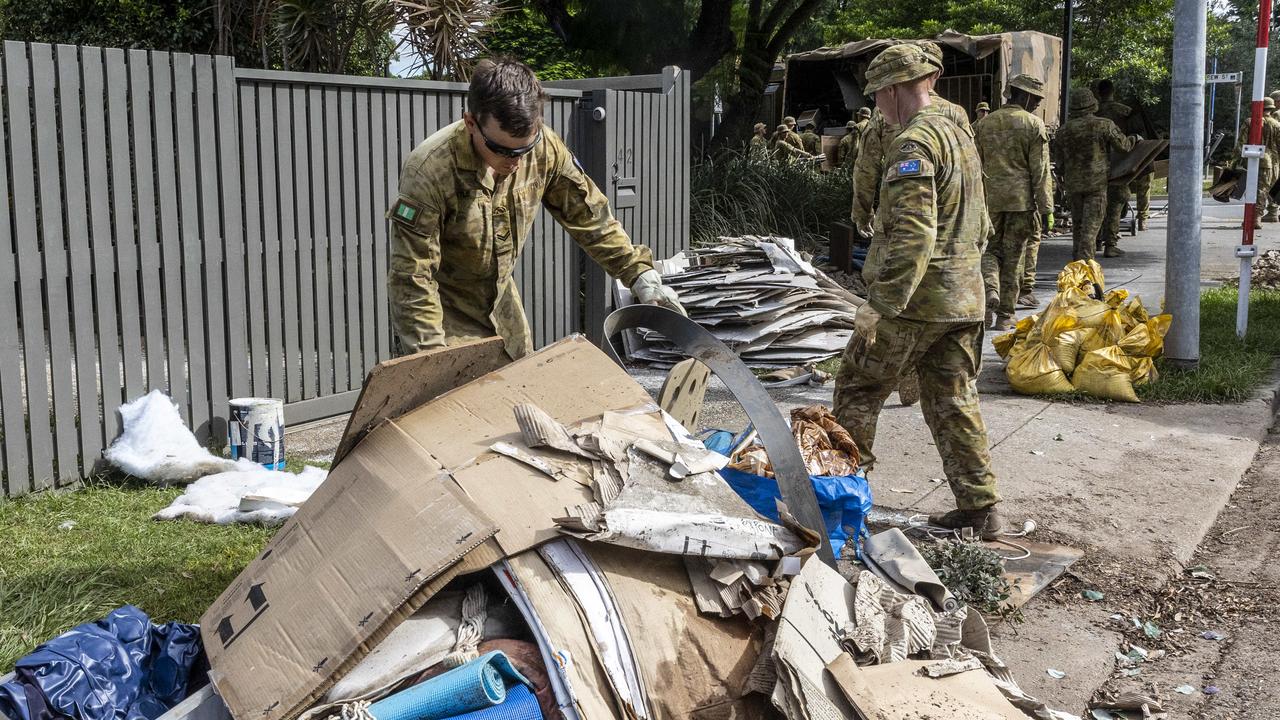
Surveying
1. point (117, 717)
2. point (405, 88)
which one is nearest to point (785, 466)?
point (117, 717)

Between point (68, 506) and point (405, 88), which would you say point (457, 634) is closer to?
point (68, 506)

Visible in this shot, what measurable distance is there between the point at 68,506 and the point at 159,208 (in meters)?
1.56

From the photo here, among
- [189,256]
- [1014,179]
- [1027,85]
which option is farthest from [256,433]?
[1027,85]

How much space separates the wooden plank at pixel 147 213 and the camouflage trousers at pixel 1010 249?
267 inches

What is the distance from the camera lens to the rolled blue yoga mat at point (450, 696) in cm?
236

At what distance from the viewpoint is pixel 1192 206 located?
7406 mm

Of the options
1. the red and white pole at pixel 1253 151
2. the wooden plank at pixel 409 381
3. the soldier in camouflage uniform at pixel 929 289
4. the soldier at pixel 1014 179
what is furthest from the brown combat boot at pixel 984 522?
the soldier at pixel 1014 179

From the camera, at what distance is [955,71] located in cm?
1598

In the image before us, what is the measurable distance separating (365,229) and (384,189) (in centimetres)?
29

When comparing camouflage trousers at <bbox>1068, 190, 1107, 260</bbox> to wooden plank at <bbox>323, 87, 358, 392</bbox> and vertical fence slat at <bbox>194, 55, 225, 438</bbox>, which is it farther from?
vertical fence slat at <bbox>194, 55, 225, 438</bbox>

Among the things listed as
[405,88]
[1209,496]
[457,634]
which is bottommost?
[1209,496]

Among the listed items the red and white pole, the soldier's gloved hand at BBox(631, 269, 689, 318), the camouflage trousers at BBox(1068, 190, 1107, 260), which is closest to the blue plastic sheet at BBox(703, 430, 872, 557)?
the soldier's gloved hand at BBox(631, 269, 689, 318)

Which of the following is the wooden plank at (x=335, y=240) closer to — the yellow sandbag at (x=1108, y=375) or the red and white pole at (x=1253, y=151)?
the yellow sandbag at (x=1108, y=375)

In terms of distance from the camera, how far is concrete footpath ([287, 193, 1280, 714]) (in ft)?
12.6
